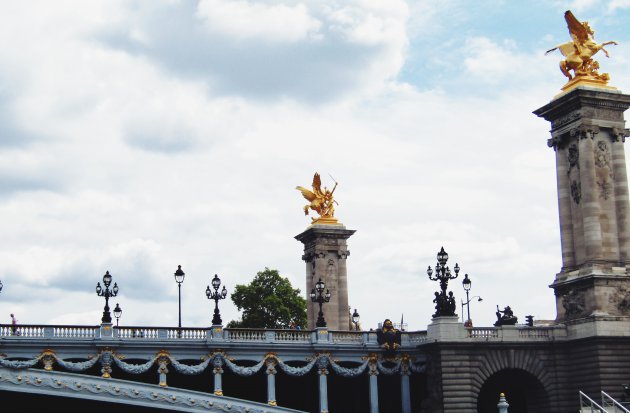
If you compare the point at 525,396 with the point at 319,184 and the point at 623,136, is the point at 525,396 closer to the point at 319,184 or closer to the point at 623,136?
the point at 623,136

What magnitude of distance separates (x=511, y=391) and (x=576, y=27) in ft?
62.9

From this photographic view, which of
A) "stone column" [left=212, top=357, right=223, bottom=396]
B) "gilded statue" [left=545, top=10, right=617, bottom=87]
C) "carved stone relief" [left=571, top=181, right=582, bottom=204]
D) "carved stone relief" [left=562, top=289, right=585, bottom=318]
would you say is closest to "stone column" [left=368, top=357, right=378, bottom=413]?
"stone column" [left=212, top=357, right=223, bottom=396]

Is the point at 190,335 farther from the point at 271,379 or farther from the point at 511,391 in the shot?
the point at 511,391

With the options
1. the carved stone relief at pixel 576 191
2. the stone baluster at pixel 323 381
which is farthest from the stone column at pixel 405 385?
the carved stone relief at pixel 576 191

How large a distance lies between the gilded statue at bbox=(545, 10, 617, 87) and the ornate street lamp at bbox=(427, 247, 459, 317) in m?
12.4

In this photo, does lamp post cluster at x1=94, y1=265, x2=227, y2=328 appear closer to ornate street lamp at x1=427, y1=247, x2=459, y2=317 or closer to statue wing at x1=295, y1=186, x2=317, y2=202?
ornate street lamp at x1=427, y1=247, x2=459, y2=317

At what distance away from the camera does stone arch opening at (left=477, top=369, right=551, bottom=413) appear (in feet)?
175

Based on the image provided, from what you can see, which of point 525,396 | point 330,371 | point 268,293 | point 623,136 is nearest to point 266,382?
point 330,371

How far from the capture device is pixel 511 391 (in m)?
54.7

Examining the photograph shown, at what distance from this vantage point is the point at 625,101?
177 ft

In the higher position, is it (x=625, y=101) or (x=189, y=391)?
(x=625, y=101)

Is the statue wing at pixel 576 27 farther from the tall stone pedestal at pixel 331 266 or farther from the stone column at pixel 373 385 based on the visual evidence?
the tall stone pedestal at pixel 331 266

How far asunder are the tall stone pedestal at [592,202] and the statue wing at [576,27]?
3.49m

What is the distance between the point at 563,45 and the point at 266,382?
23456 mm
